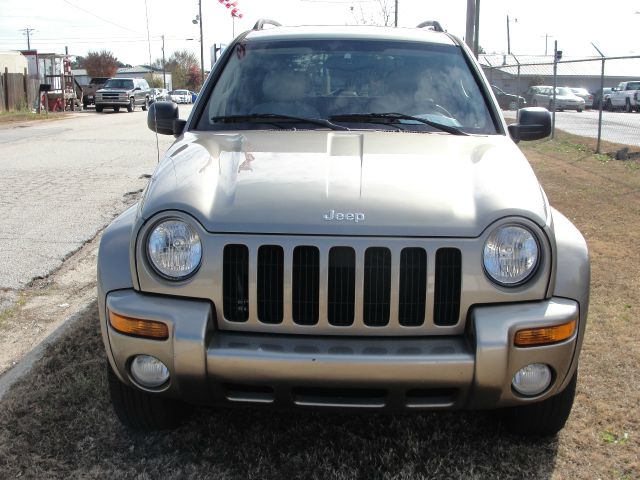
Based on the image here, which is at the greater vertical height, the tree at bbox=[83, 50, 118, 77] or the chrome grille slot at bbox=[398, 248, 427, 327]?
the tree at bbox=[83, 50, 118, 77]

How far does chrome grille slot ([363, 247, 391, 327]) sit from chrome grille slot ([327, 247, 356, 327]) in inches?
2.1

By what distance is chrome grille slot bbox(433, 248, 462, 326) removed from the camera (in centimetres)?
265

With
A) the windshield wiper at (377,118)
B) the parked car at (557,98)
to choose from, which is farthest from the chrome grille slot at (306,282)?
the parked car at (557,98)

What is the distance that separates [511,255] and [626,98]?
1461 inches

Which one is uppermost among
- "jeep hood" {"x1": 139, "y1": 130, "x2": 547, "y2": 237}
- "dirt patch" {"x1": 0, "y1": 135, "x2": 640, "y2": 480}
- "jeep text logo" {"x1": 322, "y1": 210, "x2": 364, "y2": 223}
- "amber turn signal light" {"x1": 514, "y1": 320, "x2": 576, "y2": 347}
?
"jeep hood" {"x1": 139, "y1": 130, "x2": 547, "y2": 237}

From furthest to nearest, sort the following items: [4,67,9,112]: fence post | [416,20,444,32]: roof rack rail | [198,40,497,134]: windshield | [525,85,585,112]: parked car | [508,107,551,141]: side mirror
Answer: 1. [525,85,585,112]: parked car
2. [4,67,9,112]: fence post
3. [416,20,444,32]: roof rack rail
4. [508,107,551,141]: side mirror
5. [198,40,497,134]: windshield

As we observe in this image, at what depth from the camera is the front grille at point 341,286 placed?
2633 millimetres

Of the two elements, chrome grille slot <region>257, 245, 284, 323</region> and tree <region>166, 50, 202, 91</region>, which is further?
tree <region>166, 50, 202, 91</region>

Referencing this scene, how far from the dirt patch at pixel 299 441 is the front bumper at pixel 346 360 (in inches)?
18.0

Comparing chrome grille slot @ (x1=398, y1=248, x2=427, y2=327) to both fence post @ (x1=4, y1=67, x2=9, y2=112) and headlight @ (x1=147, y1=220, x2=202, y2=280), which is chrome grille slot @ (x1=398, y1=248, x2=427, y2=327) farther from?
fence post @ (x1=4, y1=67, x2=9, y2=112)

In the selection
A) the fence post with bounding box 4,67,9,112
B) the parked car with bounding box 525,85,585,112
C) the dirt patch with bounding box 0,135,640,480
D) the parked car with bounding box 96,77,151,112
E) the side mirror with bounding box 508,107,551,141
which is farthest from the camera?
the parked car with bounding box 96,77,151,112

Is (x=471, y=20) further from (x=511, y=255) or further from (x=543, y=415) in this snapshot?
(x=511, y=255)

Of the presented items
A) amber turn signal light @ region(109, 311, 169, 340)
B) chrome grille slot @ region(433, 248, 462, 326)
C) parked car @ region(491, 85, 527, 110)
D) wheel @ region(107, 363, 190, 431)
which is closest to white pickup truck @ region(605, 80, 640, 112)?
parked car @ region(491, 85, 527, 110)

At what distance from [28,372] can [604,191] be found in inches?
325
